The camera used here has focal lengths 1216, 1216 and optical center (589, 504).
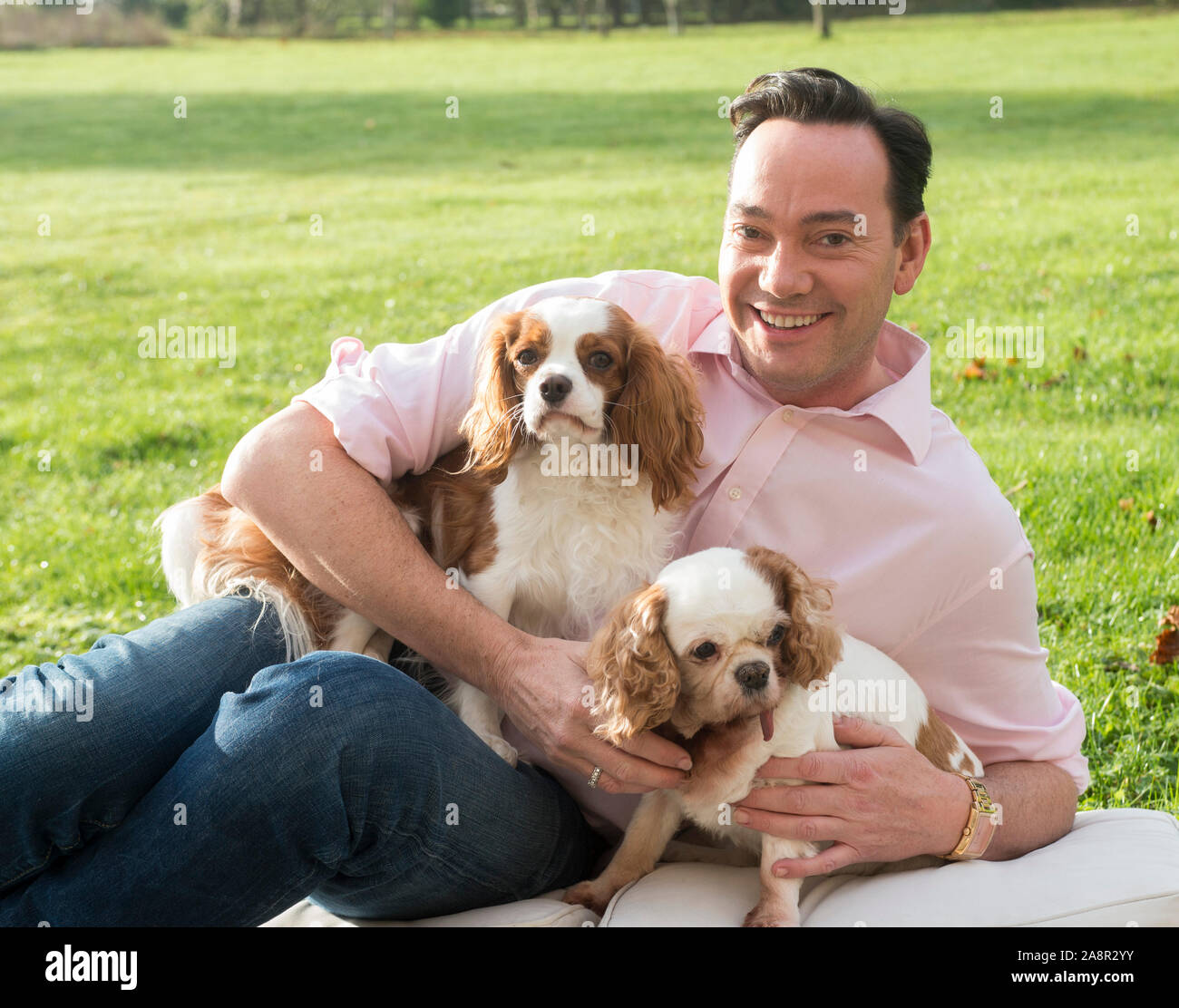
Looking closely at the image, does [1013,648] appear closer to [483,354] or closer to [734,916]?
[734,916]

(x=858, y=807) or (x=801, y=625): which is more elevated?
(x=801, y=625)

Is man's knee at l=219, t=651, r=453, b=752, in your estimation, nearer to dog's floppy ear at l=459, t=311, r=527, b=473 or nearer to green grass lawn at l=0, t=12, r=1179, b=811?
dog's floppy ear at l=459, t=311, r=527, b=473

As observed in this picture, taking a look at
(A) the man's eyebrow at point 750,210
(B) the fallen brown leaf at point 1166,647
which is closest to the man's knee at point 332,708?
(A) the man's eyebrow at point 750,210

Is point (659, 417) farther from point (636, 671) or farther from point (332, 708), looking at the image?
point (332, 708)

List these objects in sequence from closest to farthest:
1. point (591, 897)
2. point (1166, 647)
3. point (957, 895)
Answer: point (957, 895)
point (591, 897)
point (1166, 647)

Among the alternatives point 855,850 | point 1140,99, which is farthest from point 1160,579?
point 1140,99

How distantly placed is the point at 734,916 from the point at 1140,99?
2050cm

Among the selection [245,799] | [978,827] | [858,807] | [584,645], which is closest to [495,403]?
[584,645]

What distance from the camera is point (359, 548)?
2785mm

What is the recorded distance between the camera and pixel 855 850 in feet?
8.02

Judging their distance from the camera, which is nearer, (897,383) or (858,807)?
(858,807)

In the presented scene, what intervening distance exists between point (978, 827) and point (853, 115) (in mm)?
1594

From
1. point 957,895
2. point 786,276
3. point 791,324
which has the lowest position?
point 957,895

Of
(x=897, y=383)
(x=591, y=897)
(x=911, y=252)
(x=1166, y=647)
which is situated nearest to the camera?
(x=591, y=897)
